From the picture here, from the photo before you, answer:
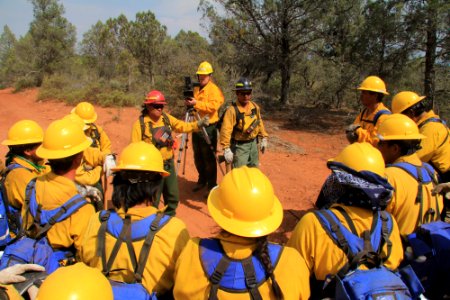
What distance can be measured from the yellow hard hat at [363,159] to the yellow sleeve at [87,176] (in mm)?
2654

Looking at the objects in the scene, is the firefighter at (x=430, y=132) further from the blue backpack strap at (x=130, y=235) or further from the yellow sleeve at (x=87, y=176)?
the yellow sleeve at (x=87, y=176)

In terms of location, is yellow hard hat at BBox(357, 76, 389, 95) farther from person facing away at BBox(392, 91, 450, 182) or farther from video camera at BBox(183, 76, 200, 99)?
video camera at BBox(183, 76, 200, 99)

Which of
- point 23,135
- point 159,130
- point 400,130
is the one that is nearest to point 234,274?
point 400,130

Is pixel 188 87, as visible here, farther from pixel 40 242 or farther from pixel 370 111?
pixel 40 242

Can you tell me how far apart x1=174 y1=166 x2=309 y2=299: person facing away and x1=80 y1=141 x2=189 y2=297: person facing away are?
1.05 feet

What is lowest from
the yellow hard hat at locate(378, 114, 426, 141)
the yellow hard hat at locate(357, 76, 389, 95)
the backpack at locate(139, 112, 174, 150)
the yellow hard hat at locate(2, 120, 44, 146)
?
the backpack at locate(139, 112, 174, 150)

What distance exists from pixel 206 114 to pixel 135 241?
4223mm

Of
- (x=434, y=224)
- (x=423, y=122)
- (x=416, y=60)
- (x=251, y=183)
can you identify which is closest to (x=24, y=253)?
(x=251, y=183)

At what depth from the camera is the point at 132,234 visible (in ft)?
7.11

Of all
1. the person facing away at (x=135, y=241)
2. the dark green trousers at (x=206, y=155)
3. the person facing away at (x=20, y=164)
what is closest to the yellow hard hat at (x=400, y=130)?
the person facing away at (x=135, y=241)

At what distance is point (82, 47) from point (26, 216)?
101ft

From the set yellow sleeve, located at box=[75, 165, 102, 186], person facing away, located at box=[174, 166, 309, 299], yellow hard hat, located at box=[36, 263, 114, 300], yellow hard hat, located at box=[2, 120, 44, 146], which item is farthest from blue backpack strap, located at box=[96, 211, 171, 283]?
yellow hard hat, located at box=[2, 120, 44, 146]

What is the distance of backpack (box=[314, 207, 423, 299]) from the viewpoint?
180 centimetres

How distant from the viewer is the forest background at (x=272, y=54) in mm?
10914
